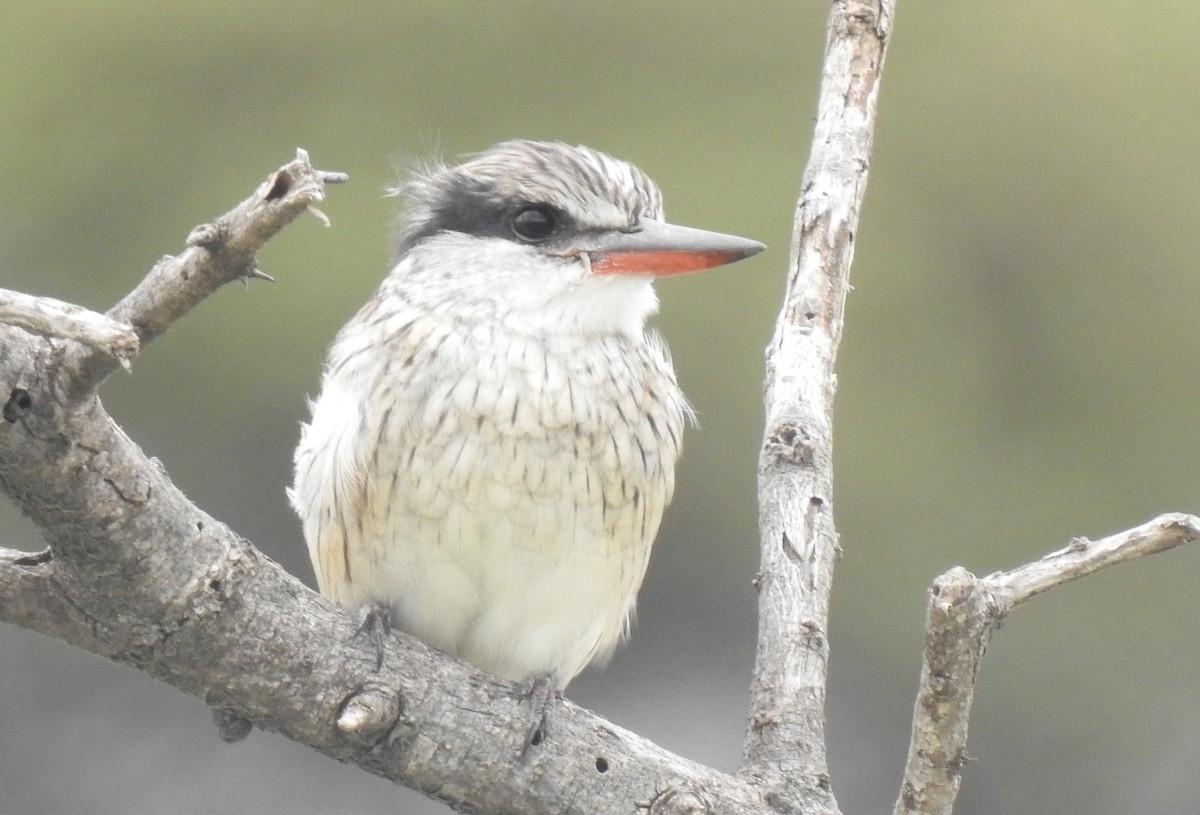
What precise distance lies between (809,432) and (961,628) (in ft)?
2.43

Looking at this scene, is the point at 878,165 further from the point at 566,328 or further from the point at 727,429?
the point at 566,328

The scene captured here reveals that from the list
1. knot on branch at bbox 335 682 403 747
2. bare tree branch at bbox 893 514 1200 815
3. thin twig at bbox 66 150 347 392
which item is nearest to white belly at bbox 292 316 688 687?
knot on branch at bbox 335 682 403 747

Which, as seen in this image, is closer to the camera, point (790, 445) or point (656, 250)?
point (656, 250)

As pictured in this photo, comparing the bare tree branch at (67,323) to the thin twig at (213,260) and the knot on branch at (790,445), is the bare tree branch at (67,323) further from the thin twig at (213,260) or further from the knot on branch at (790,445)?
the knot on branch at (790,445)

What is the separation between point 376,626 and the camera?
7.18 ft

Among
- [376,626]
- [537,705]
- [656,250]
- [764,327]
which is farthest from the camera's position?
[764,327]

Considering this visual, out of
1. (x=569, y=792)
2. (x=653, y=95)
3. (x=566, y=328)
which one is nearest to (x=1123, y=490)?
(x=653, y=95)

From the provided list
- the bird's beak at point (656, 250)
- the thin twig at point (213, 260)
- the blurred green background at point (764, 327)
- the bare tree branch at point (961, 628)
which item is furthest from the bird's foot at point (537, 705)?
the blurred green background at point (764, 327)

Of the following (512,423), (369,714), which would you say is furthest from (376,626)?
(512,423)

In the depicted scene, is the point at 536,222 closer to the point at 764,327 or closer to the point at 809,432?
the point at 809,432

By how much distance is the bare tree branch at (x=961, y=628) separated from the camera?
6.51 ft

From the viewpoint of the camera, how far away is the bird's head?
8.52 ft

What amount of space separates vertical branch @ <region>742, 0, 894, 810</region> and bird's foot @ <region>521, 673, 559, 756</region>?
33cm

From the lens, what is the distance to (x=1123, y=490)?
458cm
